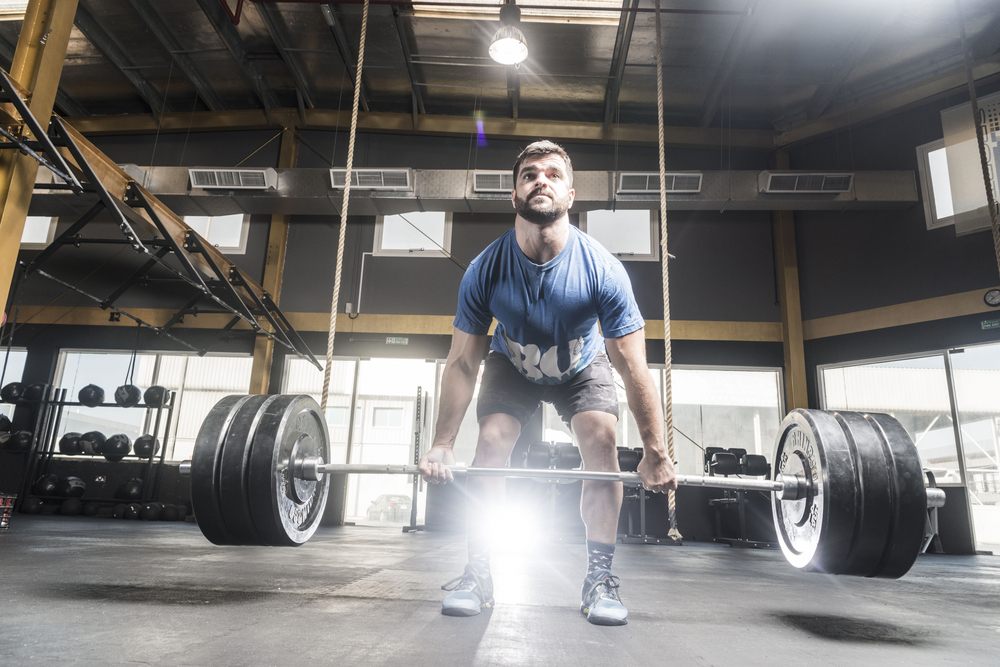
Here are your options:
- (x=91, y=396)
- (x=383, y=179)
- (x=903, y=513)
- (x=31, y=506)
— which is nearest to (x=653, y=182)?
(x=383, y=179)

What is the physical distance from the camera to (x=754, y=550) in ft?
16.4

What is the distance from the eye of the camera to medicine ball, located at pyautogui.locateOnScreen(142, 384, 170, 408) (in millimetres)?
6195

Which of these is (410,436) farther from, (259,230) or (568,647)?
(568,647)

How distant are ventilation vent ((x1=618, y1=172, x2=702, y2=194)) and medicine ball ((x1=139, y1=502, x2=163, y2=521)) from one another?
18.9 ft

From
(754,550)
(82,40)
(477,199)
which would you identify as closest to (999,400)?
(754,550)

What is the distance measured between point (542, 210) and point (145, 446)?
623 cm

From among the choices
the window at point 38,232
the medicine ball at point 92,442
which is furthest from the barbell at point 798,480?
the window at point 38,232

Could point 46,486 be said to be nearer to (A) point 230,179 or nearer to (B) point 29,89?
(A) point 230,179

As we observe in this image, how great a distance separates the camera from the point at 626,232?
259 inches

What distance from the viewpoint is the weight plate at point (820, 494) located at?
4.78 feet

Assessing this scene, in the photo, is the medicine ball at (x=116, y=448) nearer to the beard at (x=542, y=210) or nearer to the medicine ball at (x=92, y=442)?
the medicine ball at (x=92, y=442)

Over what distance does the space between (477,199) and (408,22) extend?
5.78 feet

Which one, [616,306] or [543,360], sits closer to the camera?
[616,306]

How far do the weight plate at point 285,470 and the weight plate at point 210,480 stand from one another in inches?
3.5
